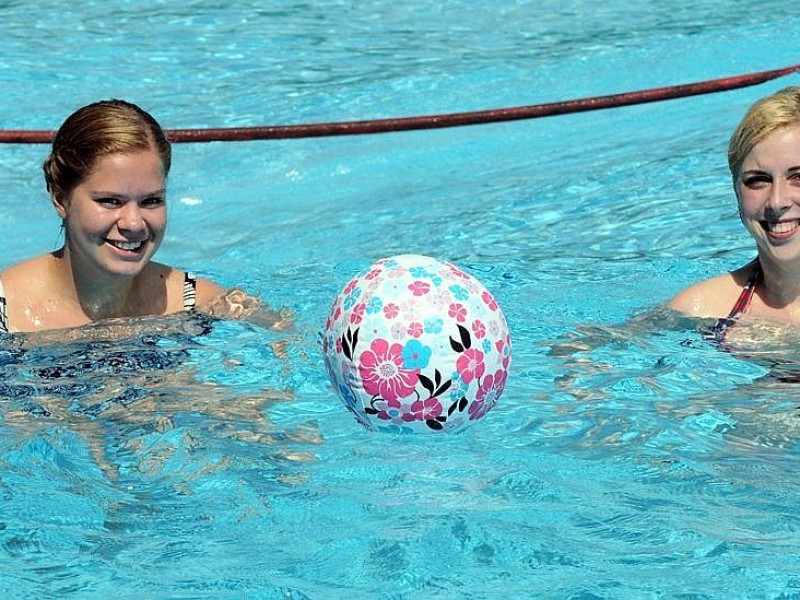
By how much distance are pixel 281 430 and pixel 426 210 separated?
298cm

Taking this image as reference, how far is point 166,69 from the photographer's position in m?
9.37

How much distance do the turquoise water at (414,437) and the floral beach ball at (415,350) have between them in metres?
0.27

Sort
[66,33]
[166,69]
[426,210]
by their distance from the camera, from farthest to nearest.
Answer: [66,33], [166,69], [426,210]

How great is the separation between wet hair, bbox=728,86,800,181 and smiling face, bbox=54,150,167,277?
1.87 m

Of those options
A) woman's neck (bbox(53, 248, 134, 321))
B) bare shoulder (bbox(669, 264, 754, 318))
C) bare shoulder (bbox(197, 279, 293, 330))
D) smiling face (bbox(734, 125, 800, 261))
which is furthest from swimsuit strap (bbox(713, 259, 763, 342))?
woman's neck (bbox(53, 248, 134, 321))

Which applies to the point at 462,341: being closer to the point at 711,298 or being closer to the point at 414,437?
the point at 414,437

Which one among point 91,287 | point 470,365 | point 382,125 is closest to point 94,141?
point 91,287

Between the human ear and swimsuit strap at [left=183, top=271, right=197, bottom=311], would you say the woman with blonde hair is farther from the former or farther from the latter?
the human ear

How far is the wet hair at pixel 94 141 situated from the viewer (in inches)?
176

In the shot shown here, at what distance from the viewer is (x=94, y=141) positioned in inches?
176

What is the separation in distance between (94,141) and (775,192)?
7.10 feet

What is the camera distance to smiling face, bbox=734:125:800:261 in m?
4.49

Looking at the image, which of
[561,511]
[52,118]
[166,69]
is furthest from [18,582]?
[166,69]

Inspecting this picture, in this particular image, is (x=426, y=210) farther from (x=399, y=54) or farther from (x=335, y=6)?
(x=335, y=6)
